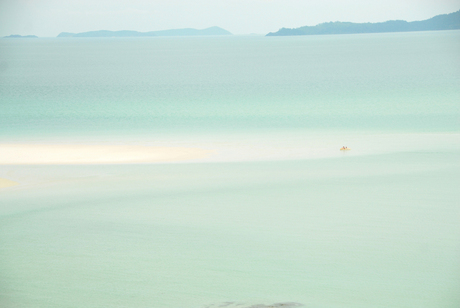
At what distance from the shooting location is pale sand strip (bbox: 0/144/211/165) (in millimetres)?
16438

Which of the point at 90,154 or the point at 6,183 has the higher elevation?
the point at 90,154

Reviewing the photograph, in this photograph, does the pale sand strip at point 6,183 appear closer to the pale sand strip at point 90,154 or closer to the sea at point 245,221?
the sea at point 245,221

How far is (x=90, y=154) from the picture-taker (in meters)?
17.8

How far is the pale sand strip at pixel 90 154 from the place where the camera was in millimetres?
16438

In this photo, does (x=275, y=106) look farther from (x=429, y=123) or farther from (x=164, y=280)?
(x=164, y=280)

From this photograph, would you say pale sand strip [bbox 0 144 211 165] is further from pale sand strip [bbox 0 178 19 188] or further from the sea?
pale sand strip [bbox 0 178 19 188]

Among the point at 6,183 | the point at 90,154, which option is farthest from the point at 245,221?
the point at 90,154

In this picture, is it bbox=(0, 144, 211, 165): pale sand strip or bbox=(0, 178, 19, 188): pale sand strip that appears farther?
bbox=(0, 144, 211, 165): pale sand strip

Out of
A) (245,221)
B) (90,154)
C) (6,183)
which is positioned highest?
(90,154)

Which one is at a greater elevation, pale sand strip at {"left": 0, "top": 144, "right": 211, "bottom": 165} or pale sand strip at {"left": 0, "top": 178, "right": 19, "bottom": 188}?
pale sand strip at {"left": 0, "top": 144, "right": 211, "bottom": 165}

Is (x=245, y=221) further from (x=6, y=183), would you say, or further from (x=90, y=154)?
(x=90, y=154)

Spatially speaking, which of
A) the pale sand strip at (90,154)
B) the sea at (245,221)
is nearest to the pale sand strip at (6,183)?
the sea at (245,221)

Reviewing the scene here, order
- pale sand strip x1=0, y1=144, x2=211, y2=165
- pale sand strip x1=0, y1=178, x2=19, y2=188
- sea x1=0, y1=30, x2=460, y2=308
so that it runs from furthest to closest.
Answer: pale sand strip x1=0, y1=144, x2=211, y2=165 < pale sand strip x1=0, y1=178, x2=19, y2=188 < sea x1=0, y1=30, x2=460, y2=308

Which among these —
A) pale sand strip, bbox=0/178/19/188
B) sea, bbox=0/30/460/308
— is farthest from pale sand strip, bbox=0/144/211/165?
pale sand strip, bbox=0/178/19/188
